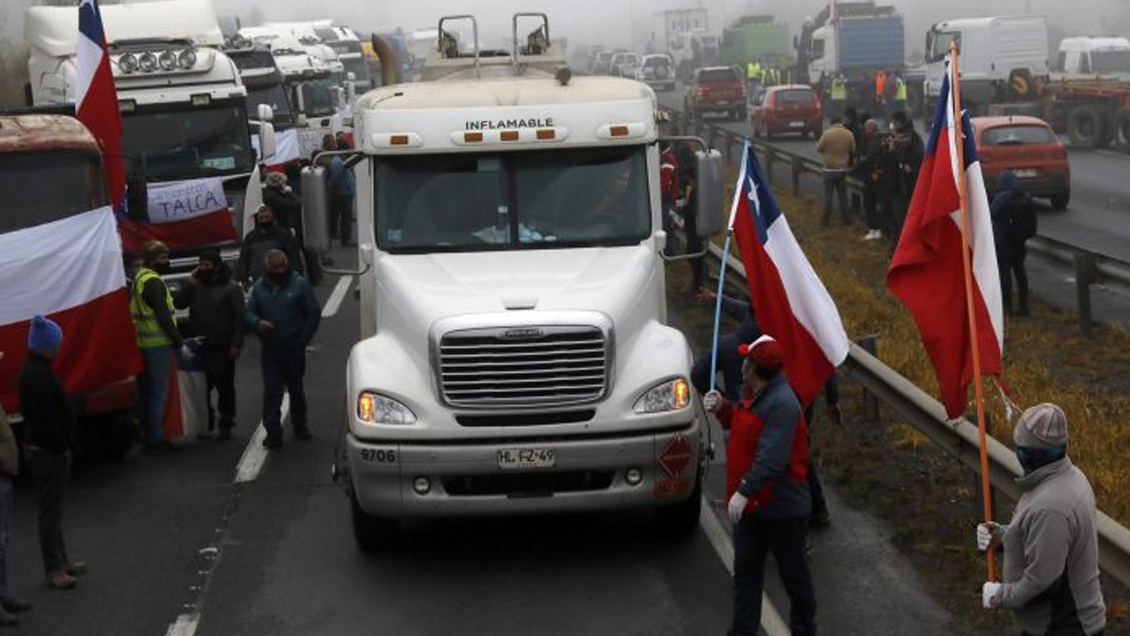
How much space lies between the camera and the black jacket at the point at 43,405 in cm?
1109

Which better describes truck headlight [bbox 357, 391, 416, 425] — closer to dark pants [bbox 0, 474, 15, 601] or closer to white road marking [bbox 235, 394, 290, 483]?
dark pants [bbox 0, 474, 15, 601]

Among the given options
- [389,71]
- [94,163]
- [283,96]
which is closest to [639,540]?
[94,163]

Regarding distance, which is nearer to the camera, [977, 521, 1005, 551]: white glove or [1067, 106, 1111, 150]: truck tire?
[977, 521, 1005, 551]: white glove

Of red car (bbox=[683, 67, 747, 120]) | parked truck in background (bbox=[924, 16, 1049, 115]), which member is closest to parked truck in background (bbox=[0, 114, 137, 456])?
parked truck in background (bbox=[924, 16, 1049, 115])

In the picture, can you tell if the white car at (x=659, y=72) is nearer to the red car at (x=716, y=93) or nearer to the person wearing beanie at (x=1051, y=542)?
the red car at (x=716, y=93)

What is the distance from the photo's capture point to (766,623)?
1013 centimetres

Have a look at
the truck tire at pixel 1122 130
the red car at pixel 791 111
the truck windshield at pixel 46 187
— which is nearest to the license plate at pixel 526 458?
the truck windshield at pixel 46 187

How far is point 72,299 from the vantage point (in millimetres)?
14391

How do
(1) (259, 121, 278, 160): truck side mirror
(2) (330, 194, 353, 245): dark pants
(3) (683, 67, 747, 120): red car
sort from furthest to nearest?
(3) (683, 67, 747, 120): red car < (2) (330, 194, 353, 245): dark pants < (1) (259, 121, 278, 160): truck side mirror

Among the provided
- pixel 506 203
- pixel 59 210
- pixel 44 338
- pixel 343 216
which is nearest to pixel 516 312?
pixel 506 203

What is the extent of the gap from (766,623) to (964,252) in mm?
2372

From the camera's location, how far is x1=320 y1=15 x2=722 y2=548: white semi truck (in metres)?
11.2

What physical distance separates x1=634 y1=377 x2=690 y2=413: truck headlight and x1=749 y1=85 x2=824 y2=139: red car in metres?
38.2

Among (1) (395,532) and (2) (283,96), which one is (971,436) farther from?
(2) (283,96)
